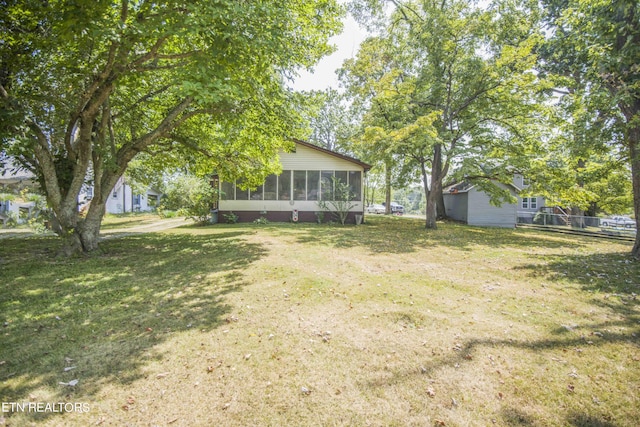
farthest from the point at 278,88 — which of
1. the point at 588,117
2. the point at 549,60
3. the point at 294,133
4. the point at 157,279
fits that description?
the point at 549,60

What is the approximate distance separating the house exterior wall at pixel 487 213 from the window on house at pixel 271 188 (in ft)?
48.0

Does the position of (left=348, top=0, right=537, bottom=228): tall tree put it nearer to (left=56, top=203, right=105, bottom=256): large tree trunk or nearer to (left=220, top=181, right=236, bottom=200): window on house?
(left=220, top=181, right=236, bottom=200): window on house

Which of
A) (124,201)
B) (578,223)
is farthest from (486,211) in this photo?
(124,201)

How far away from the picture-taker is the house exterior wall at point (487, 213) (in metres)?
21.7

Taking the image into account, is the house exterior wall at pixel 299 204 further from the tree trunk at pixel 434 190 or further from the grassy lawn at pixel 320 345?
the grassy lawn at pixel 320 345

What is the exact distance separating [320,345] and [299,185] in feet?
50.3

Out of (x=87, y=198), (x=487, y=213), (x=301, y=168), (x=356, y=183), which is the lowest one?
(x=487, y=213)

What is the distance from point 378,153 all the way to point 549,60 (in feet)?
43.4

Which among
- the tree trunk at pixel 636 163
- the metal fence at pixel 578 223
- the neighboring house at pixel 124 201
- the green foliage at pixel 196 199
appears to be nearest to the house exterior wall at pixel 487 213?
the metal fence at pixel 578 223

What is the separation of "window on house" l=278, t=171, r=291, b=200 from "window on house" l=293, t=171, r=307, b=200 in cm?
38

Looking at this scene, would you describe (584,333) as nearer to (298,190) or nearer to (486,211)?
(298,190)

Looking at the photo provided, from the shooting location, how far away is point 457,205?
25.3m

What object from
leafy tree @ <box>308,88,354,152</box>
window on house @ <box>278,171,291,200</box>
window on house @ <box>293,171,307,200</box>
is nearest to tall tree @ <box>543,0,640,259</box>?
window on house @ <box>293,171,307,200</box>

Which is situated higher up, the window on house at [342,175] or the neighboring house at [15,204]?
the window on house at [342,175]
